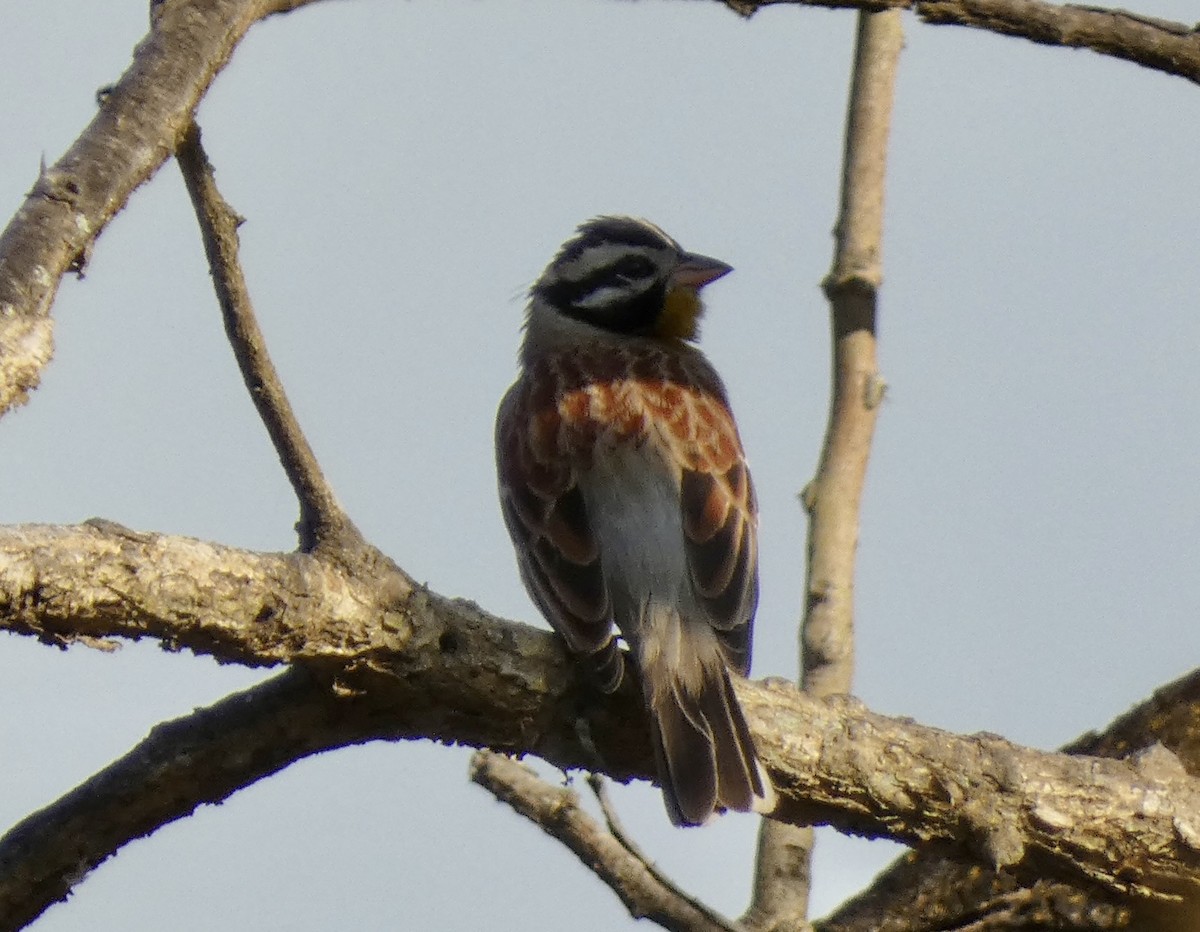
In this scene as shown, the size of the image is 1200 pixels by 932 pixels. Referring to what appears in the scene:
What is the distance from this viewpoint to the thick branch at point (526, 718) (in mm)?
5059

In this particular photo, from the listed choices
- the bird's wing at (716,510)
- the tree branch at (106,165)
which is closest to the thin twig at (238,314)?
the tree branch at (106,165)

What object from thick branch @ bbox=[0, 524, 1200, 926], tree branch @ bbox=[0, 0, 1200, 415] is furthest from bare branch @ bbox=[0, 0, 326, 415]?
thick branch @ bbox=[0, 524, 1200, 926]

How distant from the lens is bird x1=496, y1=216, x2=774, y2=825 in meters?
6.30

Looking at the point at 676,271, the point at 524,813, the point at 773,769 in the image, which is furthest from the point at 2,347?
the point at 676,271

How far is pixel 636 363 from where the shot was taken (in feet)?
27.8

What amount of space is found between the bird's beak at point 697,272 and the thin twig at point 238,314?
406 cm

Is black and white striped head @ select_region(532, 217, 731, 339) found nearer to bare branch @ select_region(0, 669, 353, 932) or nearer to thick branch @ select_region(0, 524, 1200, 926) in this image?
thick branch @ select_region(0, 524, 1200, 926)

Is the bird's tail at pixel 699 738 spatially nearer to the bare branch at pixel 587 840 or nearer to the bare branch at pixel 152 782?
the bare branch at pixel 587 840

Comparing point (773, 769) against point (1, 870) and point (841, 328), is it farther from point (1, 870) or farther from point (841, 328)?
point (841, 328)

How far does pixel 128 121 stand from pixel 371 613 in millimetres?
1566

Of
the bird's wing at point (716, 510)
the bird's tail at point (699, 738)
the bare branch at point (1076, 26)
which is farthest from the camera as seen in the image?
the bird's wing at point (716, 510)

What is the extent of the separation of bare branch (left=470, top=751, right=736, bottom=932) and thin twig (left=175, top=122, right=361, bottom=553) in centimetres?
200

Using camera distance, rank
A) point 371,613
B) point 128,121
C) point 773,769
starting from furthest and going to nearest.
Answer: point 773,769
point 371,613
point 128,121

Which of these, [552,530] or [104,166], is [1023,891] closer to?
[552,530]
